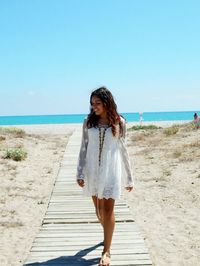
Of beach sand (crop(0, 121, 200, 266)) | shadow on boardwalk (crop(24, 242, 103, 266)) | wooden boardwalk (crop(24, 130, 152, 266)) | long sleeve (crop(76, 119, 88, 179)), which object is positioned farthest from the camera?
beach sand (crop(0, 121, 200, 266))

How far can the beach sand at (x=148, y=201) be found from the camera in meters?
6.75

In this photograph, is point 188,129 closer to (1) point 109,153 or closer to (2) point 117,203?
(2) point 117,203

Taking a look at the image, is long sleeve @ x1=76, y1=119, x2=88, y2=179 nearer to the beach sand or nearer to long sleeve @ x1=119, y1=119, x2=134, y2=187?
long sleeve @ x1=119, y1=119, x2=134, y2=187

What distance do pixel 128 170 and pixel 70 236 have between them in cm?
176

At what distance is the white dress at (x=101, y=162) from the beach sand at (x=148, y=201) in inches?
64.1

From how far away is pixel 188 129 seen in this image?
26.8 metres

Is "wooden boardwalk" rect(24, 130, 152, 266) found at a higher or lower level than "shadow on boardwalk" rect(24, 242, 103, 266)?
lower

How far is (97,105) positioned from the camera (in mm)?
5172

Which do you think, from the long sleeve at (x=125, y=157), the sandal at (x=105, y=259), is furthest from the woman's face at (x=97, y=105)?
the sandal at (x=105, y=259)

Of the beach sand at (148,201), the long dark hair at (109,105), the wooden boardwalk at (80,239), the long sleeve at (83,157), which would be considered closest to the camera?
the long dark hair at (109,105)

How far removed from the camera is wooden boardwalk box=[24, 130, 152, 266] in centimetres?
553

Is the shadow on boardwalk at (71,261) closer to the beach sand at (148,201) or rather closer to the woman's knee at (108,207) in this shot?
the woman's knee at (108,207)

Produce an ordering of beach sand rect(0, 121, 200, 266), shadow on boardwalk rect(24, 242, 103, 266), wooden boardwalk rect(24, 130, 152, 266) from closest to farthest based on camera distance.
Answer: shadow on boardwalk rect(24, 242, 103, 266) < wooden boardwalk rect(24, 130, 152, 266) < beach sand rect(0, 121, 200, 266)

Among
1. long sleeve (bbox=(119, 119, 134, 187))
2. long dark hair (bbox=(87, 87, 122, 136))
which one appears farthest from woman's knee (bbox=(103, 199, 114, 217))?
long dark hair (bbox=(87, 87, 122, 136))
